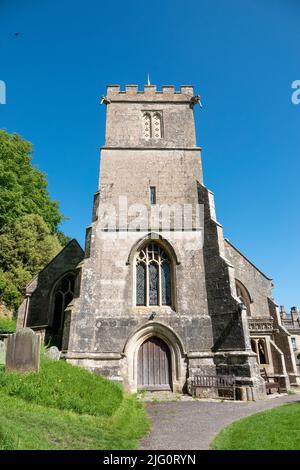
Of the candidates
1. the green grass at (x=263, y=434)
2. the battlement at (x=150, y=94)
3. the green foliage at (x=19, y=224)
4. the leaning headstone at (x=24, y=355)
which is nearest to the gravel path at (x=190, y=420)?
the green grass at (x=263, y=434)

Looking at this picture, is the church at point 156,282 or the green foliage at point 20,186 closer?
the church at point 156,282

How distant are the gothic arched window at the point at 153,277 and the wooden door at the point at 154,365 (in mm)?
1748

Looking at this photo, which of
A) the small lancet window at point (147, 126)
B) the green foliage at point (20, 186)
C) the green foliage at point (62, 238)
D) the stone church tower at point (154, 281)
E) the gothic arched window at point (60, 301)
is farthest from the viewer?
the green foliage at point (62, 238)

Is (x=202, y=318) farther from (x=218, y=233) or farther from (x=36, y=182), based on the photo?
(x=36, y=182)

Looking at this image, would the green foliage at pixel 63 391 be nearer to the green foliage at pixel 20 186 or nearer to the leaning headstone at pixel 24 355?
the leaning headstone at pixel 24 355

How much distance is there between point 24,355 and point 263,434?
6.48 m

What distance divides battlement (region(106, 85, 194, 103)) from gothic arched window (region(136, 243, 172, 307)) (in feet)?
31.4

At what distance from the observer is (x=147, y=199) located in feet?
50.5

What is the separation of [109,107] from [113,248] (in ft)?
29.9

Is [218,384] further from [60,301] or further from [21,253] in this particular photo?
[21,253]

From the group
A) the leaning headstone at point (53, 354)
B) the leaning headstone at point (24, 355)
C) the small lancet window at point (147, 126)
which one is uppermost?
the small lancet window at point (147, 126)

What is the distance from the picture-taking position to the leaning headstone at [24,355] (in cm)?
850

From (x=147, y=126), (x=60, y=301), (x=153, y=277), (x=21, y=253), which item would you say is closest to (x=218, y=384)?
(x=153, y=277)
